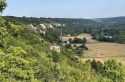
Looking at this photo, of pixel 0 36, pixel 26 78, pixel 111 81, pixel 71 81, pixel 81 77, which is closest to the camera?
pixel 0 36

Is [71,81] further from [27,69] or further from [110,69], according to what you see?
[27,69]

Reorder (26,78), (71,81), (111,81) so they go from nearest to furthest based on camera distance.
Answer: (26,78), (71,81), (111,81)

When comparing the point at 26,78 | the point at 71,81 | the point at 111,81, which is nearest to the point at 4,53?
the point at 26,78

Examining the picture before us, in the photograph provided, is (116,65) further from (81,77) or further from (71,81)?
(71,81)

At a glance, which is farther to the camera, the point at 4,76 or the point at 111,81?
the point at 111,81

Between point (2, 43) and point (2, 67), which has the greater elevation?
point (2, 43)

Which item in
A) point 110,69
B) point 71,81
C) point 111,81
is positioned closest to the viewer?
point 71,81

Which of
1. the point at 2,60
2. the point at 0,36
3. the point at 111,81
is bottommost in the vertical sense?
the point at 111,81

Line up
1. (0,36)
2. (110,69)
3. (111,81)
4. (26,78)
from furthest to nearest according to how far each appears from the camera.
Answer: (110,69), (111,81), (26,78), (0,36)

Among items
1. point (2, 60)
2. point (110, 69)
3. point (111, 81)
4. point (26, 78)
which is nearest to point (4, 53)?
point (2, 60)
